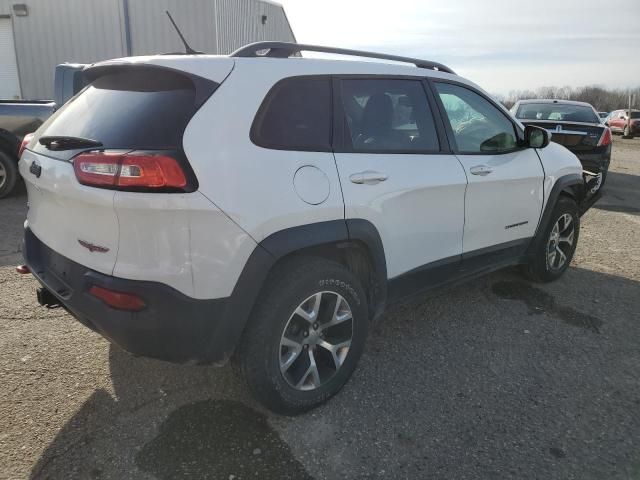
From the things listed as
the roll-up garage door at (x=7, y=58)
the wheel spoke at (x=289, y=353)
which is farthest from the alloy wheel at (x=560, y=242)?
the roll-up garage door at (x=7, y=58)

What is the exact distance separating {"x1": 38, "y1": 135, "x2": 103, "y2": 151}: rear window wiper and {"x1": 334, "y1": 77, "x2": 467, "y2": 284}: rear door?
114 centimetres

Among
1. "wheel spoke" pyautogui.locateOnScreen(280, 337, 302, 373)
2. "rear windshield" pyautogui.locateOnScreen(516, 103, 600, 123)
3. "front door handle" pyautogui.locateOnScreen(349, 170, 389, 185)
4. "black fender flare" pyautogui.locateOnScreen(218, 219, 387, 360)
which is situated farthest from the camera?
"rear windshield" pyautogui.locateOnScreen(516, 103, 600, 123)

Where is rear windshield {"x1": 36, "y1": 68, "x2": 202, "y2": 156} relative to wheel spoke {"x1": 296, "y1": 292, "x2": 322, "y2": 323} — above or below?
above

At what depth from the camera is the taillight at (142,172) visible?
1.99 metres

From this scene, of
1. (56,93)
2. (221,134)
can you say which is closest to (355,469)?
(221,134)

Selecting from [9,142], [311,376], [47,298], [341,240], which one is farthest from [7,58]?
[311,376]

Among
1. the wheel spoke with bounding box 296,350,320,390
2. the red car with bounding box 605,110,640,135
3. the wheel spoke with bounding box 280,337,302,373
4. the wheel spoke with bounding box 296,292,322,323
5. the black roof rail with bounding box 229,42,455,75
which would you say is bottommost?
the red car with bounding box 605,110,640,135

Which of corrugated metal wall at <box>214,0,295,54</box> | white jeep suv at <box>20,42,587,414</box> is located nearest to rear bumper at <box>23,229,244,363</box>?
white jeep suv at <box>20,42,587,414</box>

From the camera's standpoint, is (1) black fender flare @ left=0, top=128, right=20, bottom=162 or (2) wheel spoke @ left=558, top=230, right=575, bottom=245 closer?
(2) wheel spoke @ left=558, top=230, right=575, bottom=245

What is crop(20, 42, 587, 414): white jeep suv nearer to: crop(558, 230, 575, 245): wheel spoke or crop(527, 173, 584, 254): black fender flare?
crop(527, 173, 584, 254): black fender flare

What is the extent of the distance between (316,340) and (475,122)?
199cm

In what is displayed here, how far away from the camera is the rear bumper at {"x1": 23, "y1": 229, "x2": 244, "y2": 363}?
2.06 metres

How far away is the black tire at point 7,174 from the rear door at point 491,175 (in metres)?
6.09

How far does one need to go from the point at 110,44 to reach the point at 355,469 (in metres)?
16.8
